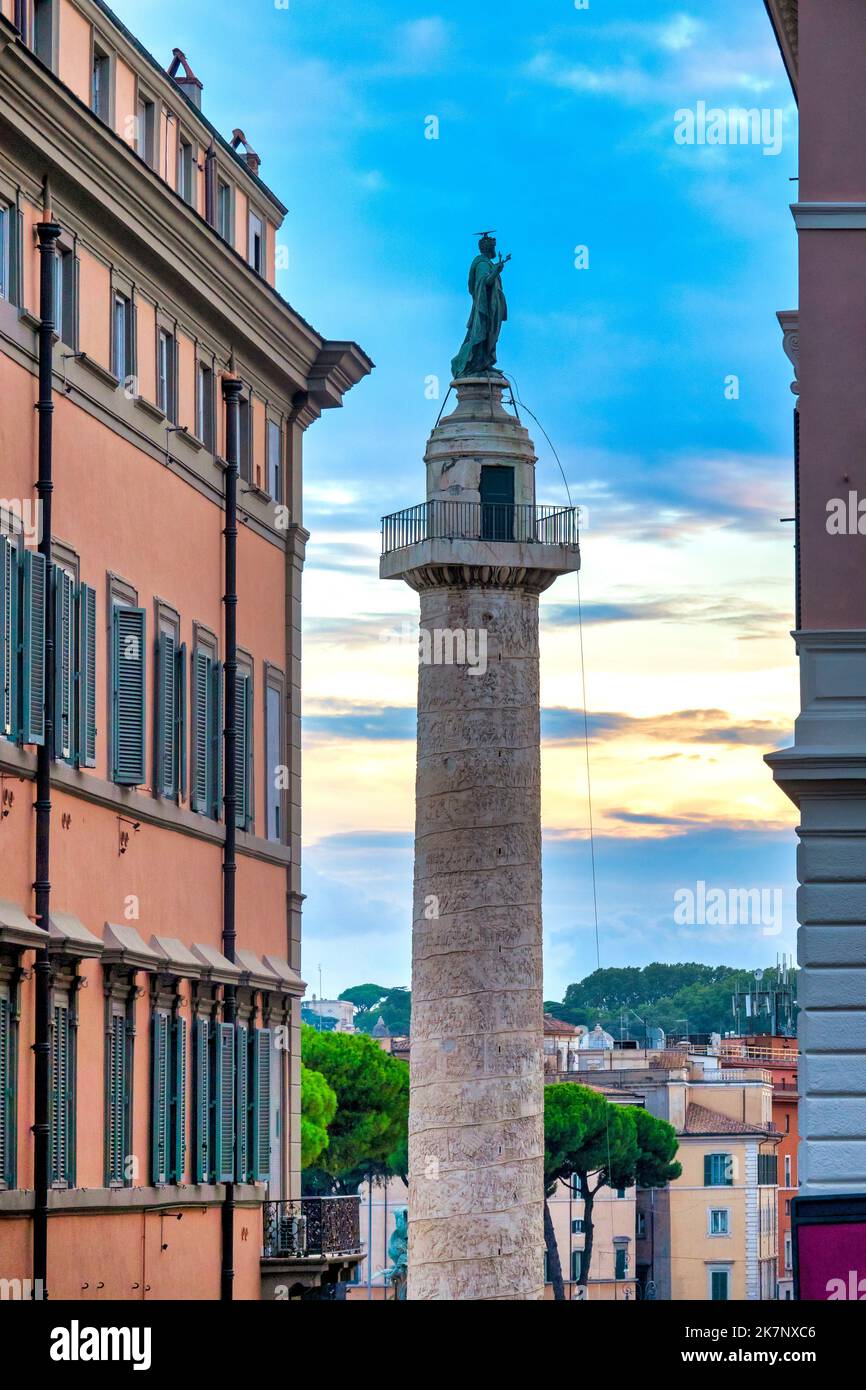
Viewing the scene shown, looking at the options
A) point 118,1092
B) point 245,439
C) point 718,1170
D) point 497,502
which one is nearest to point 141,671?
point 118,1092

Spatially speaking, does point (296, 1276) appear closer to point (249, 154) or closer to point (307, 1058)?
point (249, 154)

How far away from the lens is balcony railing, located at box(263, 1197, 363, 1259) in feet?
110

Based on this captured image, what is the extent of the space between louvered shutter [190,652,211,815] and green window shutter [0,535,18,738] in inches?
227

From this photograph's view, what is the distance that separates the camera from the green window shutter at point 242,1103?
32031 mm

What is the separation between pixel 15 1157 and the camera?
81.6 ft

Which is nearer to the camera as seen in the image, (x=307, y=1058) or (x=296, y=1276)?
(x=296, y=1276)

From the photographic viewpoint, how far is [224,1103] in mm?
31484

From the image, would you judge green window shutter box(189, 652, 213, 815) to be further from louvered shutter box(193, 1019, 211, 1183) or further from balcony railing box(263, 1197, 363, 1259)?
balcony railing box(263, 1197, 363, 1259)

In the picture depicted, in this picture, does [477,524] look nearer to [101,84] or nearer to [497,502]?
[497,502]

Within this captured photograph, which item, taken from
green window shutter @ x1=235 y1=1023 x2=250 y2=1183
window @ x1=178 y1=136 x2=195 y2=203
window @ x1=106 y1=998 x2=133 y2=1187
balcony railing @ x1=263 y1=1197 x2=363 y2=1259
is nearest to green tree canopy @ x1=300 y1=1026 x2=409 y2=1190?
balcony railing @ x1=263 y1=1197 x2=363 y2=1259

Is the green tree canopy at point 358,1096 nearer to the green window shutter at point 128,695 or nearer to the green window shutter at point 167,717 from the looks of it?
the green window shutter at point 167,717

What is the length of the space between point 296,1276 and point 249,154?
12.8m

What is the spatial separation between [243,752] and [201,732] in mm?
1641
